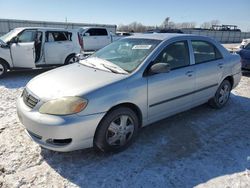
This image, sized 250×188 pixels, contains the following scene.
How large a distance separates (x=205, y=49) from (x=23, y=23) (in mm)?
20472

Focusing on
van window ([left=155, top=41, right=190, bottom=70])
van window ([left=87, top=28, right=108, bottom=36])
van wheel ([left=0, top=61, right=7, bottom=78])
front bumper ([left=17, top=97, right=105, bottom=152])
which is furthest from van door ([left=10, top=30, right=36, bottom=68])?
van window ([left=87, top=28, right=108, bottom=36])

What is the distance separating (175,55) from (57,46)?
5.35 m

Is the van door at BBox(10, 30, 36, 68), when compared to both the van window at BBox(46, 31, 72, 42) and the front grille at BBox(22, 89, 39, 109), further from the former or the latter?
the front grille at BBox(22, 89, 39, 109)

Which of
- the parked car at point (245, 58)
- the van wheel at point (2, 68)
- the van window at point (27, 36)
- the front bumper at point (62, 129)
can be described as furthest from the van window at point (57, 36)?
the parked car at point (245, 58)

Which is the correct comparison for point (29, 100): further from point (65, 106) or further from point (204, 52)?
point (204, 52)

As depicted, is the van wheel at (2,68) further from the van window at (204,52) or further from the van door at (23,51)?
the van window at (204,52)

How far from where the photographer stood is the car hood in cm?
282

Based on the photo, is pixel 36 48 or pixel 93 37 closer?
pixel 36 48

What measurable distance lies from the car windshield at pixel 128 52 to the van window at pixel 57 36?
433cm

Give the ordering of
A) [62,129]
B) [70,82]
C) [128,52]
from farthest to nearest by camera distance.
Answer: [128,52] → [70,82] → [62,129]

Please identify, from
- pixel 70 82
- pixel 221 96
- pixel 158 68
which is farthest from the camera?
pixel 221 96

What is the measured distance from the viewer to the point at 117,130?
3.09 m

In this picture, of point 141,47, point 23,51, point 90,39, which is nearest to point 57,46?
point 23,51

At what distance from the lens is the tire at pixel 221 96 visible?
189 inches
